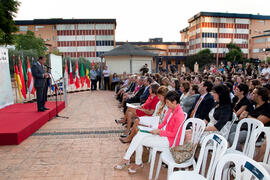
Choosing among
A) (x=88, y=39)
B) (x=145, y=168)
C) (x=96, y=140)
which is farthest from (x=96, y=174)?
(x=88, y=39)

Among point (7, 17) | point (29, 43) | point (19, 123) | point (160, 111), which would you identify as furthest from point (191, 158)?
point (29, 43)

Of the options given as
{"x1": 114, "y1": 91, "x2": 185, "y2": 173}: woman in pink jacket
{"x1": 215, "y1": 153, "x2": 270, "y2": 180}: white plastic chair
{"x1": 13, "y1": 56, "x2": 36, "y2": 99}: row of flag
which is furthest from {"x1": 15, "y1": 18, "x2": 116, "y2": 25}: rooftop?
{"x1": 215, "y1": 153, "x2": 270, "y2": 180}: white plastic chair

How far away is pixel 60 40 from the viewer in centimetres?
5312

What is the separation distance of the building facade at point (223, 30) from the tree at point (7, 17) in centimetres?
4396

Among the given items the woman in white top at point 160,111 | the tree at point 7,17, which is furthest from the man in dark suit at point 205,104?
the tree at point 7,17

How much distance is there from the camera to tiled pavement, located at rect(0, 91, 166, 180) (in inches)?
130

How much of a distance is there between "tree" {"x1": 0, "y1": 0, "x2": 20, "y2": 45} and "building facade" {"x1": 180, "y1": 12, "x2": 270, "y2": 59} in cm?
4396

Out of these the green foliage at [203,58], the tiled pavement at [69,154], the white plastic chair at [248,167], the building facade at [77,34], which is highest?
the building facade at [77,34]

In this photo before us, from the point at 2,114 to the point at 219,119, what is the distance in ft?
19.6

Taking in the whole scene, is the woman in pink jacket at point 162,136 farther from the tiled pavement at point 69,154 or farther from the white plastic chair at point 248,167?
the white plastic chair at point 248,167

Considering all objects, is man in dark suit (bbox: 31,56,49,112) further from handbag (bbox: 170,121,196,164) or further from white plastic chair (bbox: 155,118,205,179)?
handbag (bbox: 170,121,196,164)

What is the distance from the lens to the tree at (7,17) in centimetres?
1871

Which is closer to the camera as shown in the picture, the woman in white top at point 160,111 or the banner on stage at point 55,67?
the woman in white top at point 160,111

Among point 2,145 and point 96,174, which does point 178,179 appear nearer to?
point 96,174
